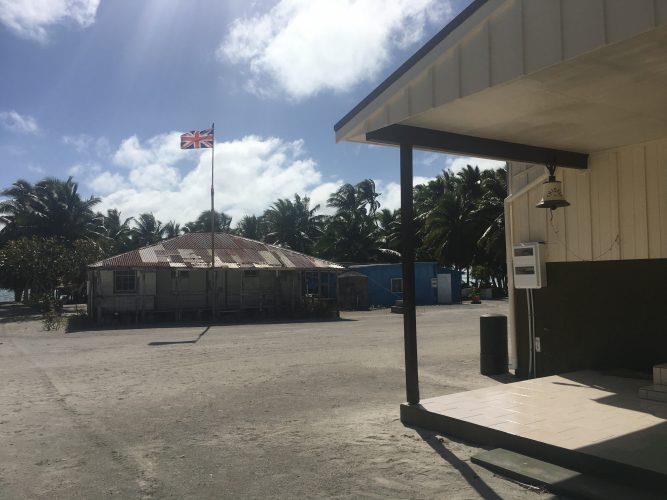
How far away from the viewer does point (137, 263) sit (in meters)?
22.6

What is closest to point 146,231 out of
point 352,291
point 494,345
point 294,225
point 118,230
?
point 118,230

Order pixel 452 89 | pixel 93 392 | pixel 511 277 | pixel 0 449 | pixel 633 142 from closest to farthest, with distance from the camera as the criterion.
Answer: pixel 452 89
pixel 0 449
pixel 633 142
pixel 93 392
pixel 511 277

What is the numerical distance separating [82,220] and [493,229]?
2828 cm

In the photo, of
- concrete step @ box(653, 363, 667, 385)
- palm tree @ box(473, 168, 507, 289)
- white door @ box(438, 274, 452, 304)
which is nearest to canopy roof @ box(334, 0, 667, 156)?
concrete step @ box(653, 363, 667, 385)

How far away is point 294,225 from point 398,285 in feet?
52.1

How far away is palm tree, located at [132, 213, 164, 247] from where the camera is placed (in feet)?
177

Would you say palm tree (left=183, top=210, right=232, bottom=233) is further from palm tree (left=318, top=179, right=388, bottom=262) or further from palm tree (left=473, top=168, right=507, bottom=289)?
palm tree (left=473, top=168, right=507, bottom=289)

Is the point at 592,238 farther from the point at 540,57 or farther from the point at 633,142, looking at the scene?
the point at 540,57

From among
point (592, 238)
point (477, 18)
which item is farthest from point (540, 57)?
point (592, 238)

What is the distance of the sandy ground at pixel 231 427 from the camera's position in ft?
13.9

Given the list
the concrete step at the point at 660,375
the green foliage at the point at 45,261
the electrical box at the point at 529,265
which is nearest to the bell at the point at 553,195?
the electrical box at the point at 529,265

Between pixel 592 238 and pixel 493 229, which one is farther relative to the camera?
pixel 493 229

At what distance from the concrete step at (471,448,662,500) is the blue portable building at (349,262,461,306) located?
28891 millimetres

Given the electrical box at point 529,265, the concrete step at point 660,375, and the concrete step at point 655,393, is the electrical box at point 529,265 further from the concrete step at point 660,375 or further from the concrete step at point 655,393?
the concrete step at point 655,393
